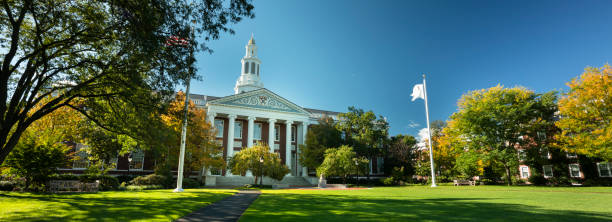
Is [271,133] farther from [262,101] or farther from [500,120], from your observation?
[500,120]

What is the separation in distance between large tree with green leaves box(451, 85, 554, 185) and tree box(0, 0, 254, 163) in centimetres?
2814

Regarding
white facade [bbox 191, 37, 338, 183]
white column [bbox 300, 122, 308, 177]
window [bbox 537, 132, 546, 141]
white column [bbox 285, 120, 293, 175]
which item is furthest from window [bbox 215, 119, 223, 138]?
window [bbox 537, 132, 546, 141]

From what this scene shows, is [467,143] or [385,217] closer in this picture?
[385,217]

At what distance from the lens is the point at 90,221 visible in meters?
6.79

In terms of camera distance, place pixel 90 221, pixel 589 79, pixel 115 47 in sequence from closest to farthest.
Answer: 1. pixel 90 221
2. pixel 115 47
3. pixel 589 79

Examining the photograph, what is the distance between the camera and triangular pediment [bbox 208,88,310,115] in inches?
1508

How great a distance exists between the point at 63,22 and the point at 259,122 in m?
32.5

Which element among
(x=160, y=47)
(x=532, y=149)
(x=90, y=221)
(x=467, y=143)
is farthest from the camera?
(x=467, y=143)

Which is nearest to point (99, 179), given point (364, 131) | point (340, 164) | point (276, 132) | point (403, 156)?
point (340, 164)

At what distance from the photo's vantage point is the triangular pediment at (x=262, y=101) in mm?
38312

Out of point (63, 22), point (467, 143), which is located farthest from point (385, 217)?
point (467, 143)

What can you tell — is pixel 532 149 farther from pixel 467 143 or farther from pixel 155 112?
pixel 155 112

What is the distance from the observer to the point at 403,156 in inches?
1518

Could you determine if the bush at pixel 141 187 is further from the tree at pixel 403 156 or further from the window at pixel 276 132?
the tree at pixel 403 156
